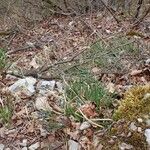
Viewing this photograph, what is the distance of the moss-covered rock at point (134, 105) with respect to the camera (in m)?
3.42

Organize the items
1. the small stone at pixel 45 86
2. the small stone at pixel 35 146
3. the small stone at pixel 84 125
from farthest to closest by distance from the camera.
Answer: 1. the small stone at pixel 45 86
2. the small stone at pixel 35 146
3. the small stone at pixel 84 125

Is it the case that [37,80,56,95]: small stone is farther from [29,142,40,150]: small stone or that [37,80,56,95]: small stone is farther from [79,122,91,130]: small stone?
[79,122,91,130]: small stone

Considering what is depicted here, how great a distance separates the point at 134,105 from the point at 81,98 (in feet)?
1.93

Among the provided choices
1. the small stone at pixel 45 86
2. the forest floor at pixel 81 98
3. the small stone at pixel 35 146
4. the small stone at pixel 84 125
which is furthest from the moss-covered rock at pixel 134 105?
the small stone at pixel 45 86

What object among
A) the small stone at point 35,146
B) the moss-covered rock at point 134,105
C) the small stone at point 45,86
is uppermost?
the moss-covered rock at point 134,105

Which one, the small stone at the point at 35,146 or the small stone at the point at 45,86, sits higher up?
the small stone at the point at 45,86

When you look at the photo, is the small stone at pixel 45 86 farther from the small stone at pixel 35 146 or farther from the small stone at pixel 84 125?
the small stone at pixel 84 125

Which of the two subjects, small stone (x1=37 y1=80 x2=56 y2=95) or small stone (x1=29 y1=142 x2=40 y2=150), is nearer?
small stone (x1=29 y1=142 x2=40 y2=150)

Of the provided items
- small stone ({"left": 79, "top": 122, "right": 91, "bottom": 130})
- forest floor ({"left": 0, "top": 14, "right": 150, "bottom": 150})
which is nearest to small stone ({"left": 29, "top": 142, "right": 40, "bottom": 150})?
forest floor ({"left": 0, "top": 14, "right": 150, "bottom": 150})

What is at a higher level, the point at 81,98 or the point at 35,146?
the point at 81,98

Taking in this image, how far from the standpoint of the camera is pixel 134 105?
351cm

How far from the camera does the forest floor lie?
346cm

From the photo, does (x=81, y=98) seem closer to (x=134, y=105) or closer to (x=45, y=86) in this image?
(x=134, y=105)

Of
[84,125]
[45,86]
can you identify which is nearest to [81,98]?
[84,125]
